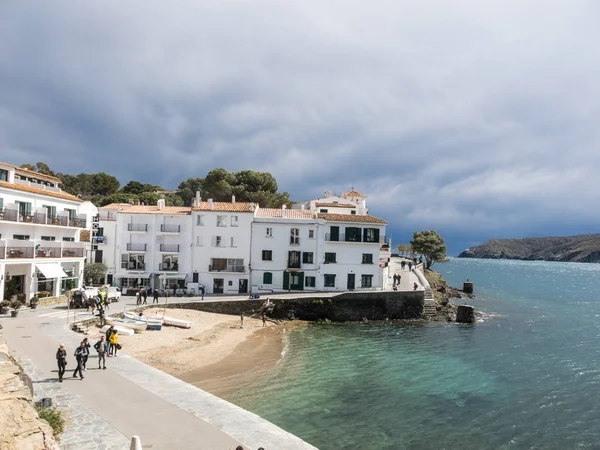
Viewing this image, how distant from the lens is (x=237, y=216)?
171ft

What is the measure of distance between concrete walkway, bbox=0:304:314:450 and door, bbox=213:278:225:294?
29440mm

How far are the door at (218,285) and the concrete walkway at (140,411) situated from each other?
96.6 ft

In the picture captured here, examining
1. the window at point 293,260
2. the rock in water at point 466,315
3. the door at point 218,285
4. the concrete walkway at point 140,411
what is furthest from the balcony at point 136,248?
the rock in water at point 466,315

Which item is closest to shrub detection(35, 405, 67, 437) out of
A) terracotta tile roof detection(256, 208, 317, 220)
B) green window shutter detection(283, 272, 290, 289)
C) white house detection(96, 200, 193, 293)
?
white house detection(96, 200, 193, 293)

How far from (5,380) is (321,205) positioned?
188 feet

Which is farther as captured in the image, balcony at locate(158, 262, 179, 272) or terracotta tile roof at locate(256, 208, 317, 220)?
terracotta tile roof at locate(256, 208, 317, 220)

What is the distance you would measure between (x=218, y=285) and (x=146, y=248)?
9.91 meters

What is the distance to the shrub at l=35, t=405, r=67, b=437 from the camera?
40.8 ft

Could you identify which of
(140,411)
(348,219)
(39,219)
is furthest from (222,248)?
(140,411)

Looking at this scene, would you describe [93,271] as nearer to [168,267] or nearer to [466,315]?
[168,267]

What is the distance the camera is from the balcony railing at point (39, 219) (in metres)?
34.7

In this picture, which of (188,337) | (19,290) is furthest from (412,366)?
(19,290)

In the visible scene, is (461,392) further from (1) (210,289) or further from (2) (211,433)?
(1) (210,289)

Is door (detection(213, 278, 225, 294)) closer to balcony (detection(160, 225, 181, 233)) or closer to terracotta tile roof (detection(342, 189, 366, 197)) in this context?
balcony (detection(160, 225, 181, 233))
